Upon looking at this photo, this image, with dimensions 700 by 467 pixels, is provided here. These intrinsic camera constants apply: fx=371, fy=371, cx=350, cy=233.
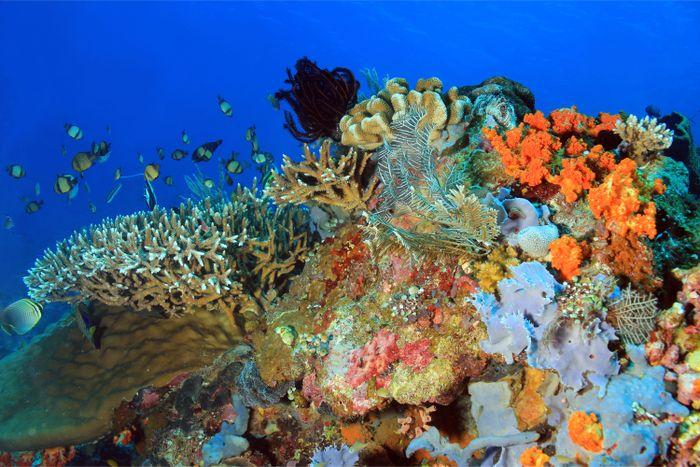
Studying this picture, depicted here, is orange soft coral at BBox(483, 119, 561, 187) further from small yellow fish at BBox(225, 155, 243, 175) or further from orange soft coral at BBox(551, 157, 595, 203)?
small yellow fish at BBox(225, 155, 243, 175)

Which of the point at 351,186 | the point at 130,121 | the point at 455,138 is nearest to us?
the point at 455,138

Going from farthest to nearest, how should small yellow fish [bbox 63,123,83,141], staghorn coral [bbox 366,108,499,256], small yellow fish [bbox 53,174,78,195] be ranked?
small yellow fish [bbox 63,123,83,141] → small yellow fish [bbox 53,174,78,195] → staghorn coral [bbox 366,108,499,256]

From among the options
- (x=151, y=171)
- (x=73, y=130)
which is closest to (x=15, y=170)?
(x=73, y=130)

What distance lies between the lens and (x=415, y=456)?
3537 millimetres

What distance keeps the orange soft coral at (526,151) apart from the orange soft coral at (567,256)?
2.37ft

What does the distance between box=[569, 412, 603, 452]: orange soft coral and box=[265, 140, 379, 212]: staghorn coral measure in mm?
2889

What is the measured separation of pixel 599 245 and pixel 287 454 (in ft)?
13.5

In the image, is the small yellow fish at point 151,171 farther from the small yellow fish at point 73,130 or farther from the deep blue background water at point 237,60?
the deep blue background water at point 237,60

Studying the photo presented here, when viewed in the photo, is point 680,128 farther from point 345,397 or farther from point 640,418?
point 345,397

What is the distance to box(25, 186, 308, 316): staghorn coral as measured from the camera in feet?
15.7

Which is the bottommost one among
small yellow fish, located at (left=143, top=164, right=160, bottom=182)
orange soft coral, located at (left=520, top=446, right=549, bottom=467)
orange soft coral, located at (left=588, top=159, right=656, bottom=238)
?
orange soft coral, located at (left=520, top=446, right=549, bottom=467)

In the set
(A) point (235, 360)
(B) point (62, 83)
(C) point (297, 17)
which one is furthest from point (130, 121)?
(A) point (235, 360)

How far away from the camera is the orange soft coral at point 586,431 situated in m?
2.18

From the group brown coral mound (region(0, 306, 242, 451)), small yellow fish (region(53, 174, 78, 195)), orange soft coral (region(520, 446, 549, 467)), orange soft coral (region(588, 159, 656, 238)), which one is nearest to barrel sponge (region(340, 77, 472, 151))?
orange soft coral (region(588, 159, 656, 238))
